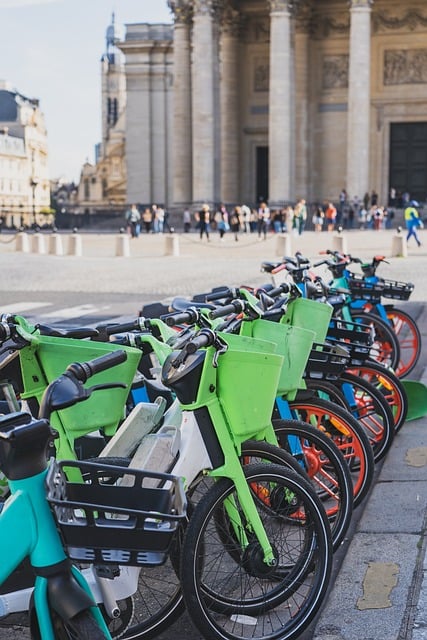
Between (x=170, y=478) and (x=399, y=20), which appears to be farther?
(x=399, y=20)

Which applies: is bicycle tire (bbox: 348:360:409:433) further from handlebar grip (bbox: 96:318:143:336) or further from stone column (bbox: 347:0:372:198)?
stone column (bbox: 347:0:372:198)

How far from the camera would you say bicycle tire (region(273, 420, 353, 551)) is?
4281 mm

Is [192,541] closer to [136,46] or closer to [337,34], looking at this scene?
[337,34]

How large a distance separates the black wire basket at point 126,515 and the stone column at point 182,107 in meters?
44.8

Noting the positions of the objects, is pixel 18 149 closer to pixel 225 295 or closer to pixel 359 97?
pixel 359 97

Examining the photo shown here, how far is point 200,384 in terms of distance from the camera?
343 cm

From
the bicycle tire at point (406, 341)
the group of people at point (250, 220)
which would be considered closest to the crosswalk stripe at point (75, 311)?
the bicycle tire at point (406, 341)

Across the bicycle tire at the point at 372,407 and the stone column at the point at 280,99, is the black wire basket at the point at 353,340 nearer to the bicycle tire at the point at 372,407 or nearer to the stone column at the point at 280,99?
the bicycle tire at the point at 372,407

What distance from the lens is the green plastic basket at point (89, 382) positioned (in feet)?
12.5

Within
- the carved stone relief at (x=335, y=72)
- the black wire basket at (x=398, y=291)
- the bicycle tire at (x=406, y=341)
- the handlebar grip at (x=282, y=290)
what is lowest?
the bicycle tire at (x=406, y=341)

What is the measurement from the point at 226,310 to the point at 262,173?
1841 inches

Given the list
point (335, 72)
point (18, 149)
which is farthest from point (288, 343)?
point (18, 149)

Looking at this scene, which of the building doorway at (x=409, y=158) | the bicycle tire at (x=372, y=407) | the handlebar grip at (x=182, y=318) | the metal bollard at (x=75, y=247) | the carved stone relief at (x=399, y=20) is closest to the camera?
the handlebar grip at (x=182, y=318)

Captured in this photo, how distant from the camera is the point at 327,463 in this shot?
176 inches
